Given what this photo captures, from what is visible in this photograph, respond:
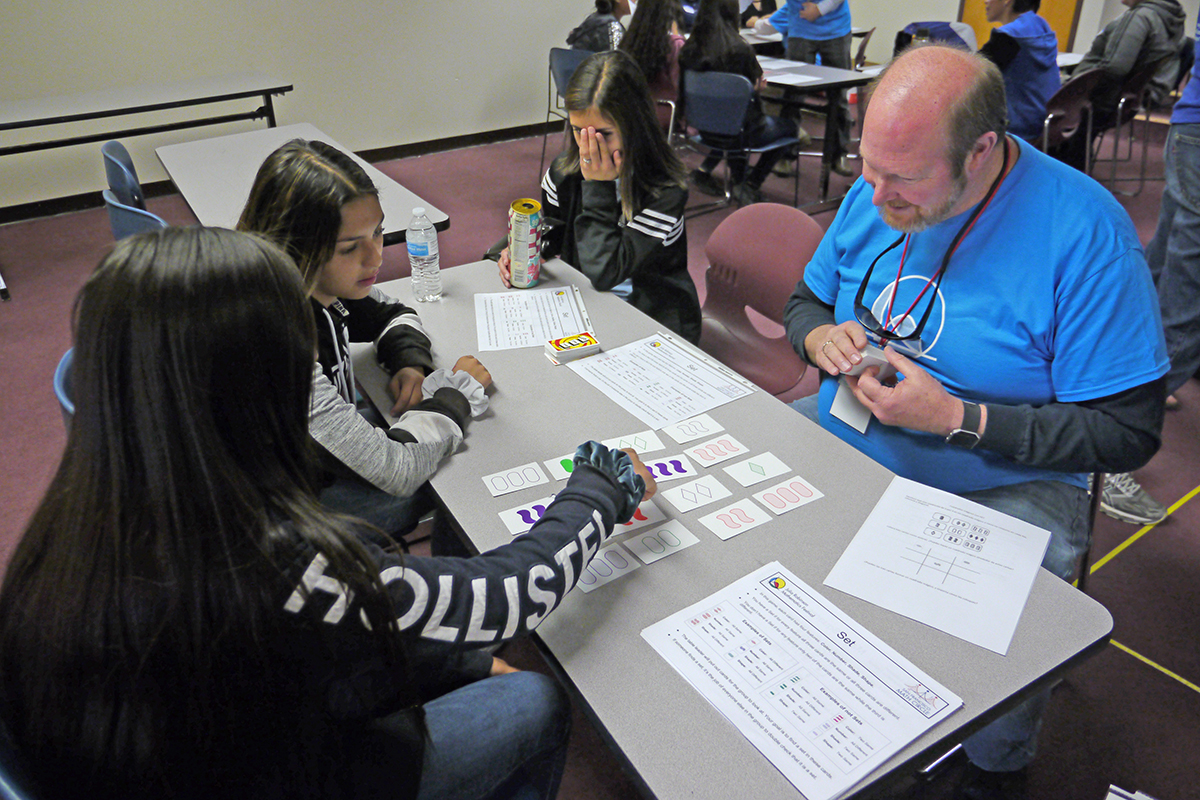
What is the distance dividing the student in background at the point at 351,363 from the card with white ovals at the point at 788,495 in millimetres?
518

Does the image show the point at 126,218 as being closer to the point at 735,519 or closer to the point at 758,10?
the point at 735,519

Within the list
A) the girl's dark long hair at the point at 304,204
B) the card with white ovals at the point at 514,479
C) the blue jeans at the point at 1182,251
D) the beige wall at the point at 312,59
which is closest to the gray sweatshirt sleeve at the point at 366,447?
the card with white ovals at the point at 514,479

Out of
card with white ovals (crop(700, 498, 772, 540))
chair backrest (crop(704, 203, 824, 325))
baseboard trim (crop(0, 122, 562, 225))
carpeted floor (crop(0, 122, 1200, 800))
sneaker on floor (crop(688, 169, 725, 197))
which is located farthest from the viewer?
sneaker on floor (crop(688, 169, 725, 197))

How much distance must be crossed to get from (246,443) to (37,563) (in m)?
0.21

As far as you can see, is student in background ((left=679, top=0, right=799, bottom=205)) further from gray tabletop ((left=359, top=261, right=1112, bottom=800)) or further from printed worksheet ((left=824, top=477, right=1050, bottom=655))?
printed worksheet ((left=824, top=477, right=1050, bottom=655))

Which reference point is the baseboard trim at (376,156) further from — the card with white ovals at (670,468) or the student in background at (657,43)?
the card with white ovals at (670,468)

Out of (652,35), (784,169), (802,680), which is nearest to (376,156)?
(652,35)

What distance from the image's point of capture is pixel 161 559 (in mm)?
668

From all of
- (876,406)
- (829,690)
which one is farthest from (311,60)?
(829,690)

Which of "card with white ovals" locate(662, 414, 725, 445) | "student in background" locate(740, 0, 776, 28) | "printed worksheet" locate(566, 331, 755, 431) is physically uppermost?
"student in background" locate(740, 0, 776, 28)

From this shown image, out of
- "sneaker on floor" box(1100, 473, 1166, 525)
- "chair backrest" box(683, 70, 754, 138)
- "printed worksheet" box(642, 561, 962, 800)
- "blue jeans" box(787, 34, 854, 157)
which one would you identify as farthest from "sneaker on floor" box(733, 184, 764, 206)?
"printed worksheet" box(642, 561, 962, 800)

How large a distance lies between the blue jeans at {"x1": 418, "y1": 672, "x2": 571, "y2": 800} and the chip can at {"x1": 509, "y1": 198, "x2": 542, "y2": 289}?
1020 millimetres

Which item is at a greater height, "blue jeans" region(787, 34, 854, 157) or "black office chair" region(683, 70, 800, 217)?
"blue jeans" region(787, 34, 854, 157)

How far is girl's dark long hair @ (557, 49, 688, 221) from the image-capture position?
1850 mm
